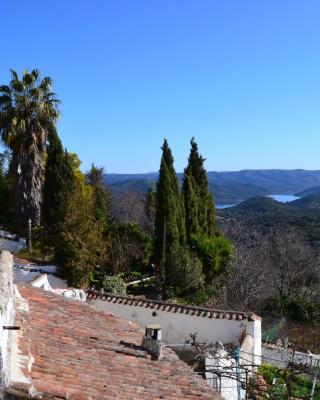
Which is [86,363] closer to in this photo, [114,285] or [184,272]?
[114,285]

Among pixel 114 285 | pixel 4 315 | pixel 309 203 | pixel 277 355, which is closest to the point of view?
pixel 4 315

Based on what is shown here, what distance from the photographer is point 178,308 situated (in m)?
16.9

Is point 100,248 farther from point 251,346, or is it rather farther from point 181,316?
point 251,346

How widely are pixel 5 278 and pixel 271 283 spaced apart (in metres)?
26.2

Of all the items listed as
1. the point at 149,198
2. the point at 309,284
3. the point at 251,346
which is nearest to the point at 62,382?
the point at 251,346

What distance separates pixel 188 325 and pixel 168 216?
9476 mm

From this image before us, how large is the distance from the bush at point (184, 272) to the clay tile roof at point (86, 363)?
15520 millimetres

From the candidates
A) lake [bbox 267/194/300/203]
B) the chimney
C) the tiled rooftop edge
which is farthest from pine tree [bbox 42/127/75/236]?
lake [bbox 267/194/300/203]

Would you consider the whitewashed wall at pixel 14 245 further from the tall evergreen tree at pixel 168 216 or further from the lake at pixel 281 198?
the lake at pixel 281 198

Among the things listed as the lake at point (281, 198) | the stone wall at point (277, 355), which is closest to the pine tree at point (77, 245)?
the stone wall at point (277, 355)

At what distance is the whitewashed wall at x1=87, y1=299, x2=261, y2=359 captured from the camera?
1611cm

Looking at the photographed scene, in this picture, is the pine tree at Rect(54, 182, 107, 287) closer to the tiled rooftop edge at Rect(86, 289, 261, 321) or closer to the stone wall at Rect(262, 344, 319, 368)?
the tiled rooftop edge at Rect(86, 289, 261, 321)

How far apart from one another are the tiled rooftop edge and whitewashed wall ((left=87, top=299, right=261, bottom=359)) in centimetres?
10

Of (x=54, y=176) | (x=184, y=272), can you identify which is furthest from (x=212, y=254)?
(x=54, y=176)
